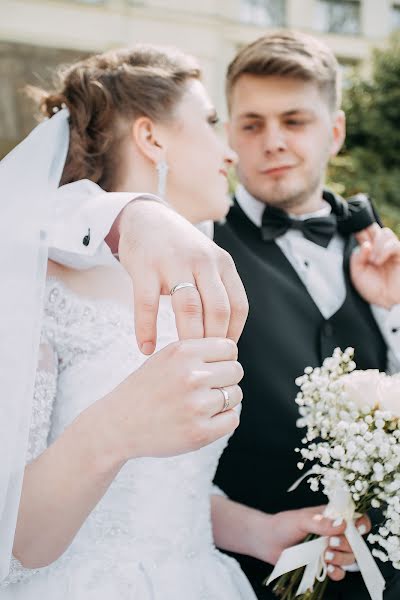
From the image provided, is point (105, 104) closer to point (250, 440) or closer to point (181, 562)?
point (250, 440)

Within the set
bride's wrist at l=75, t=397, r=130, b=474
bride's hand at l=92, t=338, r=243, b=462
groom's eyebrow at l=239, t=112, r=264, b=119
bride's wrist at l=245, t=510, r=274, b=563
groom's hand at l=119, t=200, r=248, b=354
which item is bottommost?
bride's wrist at l=245, t=510, r=274, b=563

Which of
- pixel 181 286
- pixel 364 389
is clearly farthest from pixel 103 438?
pixel 364 389

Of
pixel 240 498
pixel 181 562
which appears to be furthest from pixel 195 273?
pixel 240 498

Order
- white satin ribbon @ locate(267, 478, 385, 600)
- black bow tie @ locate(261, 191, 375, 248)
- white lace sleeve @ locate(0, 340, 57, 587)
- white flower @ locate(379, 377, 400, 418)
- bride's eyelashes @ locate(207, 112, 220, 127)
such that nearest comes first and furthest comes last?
white lace sleeve @ locate(0, 340, 57, 587)
white flower @ locate(379, 377, 400, 418)
white satin ribbon @ locate(267, 478, 385, 600)
bride's eyelashes @ locate(207, 112, 220, 127)
black bow tie @ locate(261, 191, 375, 248)

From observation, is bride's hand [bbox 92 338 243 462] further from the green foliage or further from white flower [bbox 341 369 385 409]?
the green foliage

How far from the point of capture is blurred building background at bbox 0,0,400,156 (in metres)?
10.5

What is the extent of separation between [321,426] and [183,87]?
1.11m

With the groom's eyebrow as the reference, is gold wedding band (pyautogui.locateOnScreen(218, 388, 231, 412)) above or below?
below

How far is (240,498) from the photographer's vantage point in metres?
2.00

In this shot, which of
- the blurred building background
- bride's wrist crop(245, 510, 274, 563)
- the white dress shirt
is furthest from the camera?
the blurred building background

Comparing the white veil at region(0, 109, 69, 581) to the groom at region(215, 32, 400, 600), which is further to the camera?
the groom at region(215, 32, 400, 600)

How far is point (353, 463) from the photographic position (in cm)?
132

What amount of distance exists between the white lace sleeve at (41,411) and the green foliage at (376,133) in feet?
23.6

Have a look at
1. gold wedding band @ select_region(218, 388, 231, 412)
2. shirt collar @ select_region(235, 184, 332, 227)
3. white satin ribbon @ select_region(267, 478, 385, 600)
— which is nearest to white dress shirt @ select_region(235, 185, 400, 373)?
shirt collar @ select_region(235, 184, 332, 227)
